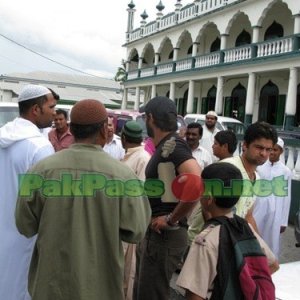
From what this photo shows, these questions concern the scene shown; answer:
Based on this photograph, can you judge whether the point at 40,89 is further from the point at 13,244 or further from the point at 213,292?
the point at 213,292

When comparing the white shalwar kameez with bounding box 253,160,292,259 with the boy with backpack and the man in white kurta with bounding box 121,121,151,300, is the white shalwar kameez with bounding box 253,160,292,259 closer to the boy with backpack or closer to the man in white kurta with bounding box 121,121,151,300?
the man in white kurta with bounding box 121,121,151,300

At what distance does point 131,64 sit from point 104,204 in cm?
3039

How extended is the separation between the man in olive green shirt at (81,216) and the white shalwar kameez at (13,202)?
52 centimetres

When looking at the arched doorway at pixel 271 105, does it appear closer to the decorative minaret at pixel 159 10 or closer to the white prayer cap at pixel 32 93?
the decorative minaret at pixel 159 10

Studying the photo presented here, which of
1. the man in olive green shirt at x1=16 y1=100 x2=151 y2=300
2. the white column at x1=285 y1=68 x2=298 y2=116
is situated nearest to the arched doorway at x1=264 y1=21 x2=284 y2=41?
the white column at x1=285 y1=68 x2=298 y2=116

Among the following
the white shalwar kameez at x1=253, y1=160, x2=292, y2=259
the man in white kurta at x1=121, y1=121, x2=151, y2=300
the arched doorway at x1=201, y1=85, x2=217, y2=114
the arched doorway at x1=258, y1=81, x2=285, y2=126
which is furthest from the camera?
the arched doorway at x1=201, y1=85, x2=217, y2=114

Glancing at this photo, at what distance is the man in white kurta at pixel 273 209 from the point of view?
13.3 feet

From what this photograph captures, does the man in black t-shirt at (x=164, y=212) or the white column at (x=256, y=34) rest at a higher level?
the white column at (x=256, y=34)

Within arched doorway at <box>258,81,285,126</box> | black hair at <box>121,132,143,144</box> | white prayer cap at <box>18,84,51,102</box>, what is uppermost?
arched doorway at <box>258,81,285,126</box>

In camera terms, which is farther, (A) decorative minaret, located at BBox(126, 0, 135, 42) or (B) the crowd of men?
(A) decorative minaret, located at BBox(126, 0, 135, 42)

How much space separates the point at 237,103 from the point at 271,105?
2346 millimetres

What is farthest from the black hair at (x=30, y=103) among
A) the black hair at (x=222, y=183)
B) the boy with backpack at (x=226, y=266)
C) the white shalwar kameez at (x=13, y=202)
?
the boy with backpack at (x=226, y=266)

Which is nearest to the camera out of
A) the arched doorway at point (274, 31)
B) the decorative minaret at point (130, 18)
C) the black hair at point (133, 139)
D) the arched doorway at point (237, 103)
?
the black hair at point (133, 139)

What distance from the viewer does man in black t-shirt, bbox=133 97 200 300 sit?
295 centimetres
